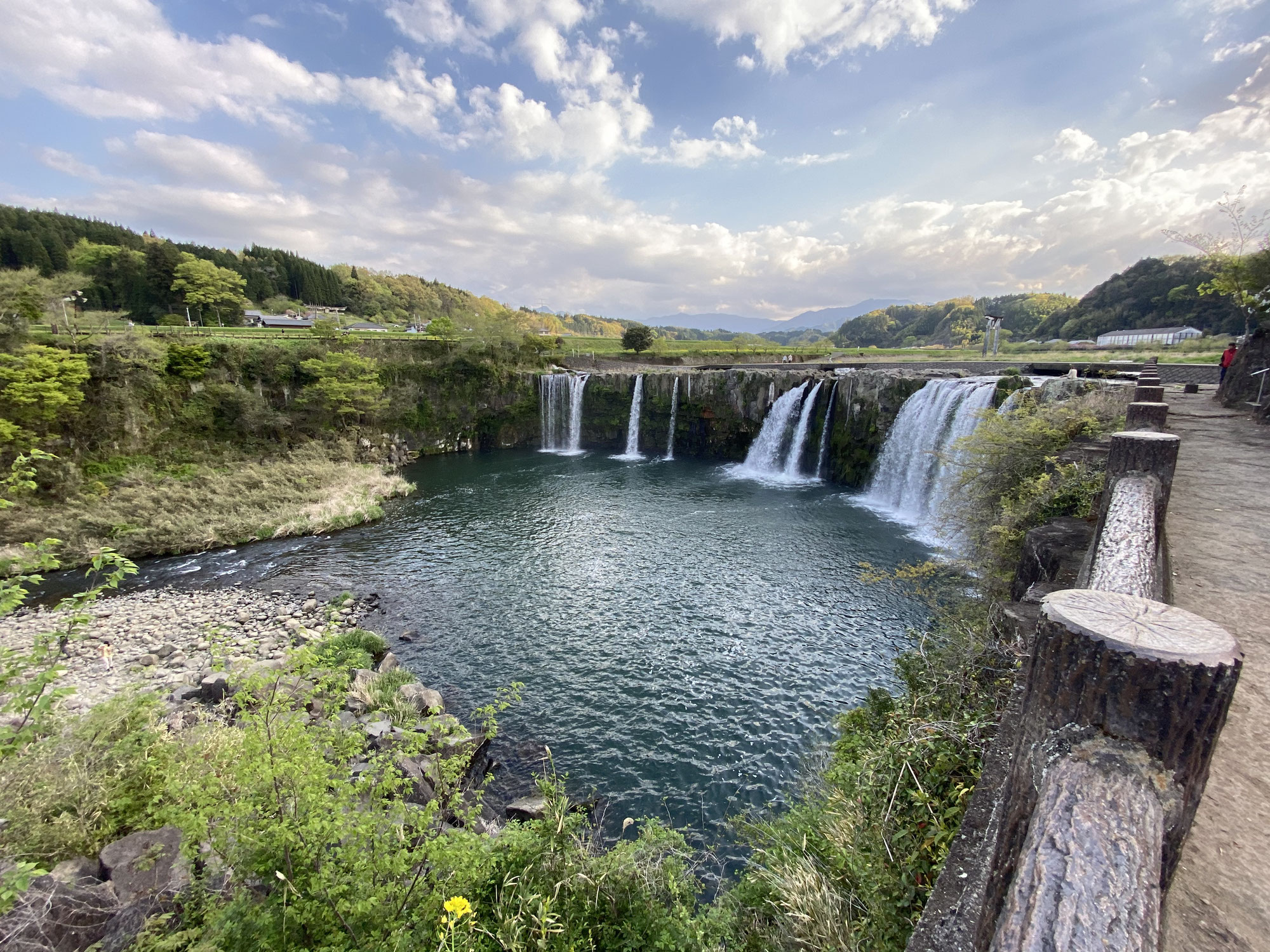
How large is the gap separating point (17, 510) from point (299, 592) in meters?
11.7

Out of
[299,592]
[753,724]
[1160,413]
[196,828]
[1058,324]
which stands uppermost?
[1058,324]

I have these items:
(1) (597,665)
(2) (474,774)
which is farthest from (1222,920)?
(1) (597,665)

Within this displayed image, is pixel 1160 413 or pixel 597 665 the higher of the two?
pixel 1160 413

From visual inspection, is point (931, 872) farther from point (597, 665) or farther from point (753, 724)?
point (597, 665)

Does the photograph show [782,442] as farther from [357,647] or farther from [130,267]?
[130,267]

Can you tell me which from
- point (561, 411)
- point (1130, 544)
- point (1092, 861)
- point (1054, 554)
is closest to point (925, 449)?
point (1054, 554)

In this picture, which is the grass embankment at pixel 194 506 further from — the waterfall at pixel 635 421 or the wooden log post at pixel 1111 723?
the wooden log post at pixel 1111 723

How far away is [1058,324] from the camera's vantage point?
60969mm

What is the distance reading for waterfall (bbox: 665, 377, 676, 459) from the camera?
31.2 meters

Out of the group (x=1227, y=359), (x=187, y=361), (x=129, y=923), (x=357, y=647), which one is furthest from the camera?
(x=187, y=361)

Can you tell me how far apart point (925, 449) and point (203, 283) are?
62529 millimetres

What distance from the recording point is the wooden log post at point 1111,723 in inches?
51.4

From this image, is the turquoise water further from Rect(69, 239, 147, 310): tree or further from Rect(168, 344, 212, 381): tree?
Rect(69, 239, 147, 310): tree

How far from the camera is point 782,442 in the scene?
84.9 feet
